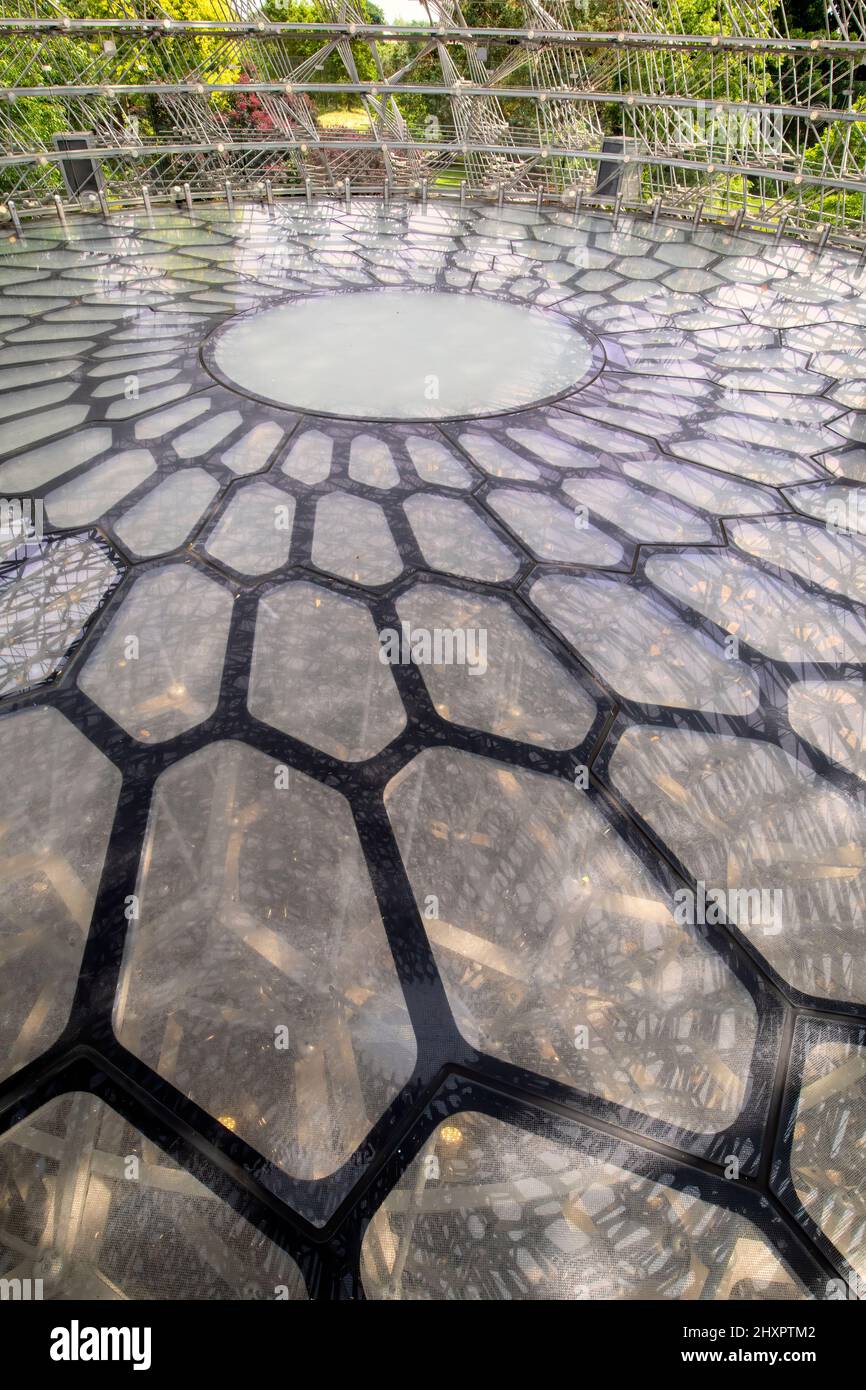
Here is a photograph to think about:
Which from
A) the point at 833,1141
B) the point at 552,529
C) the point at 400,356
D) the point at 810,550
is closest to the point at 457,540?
the point at 552,529

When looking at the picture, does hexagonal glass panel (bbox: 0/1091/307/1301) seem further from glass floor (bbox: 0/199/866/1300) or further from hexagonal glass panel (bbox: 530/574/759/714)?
hexagonal glass panel (bbox: 530/574/759/714)

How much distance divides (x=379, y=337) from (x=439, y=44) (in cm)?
1101

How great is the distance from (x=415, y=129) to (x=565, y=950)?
734 inches

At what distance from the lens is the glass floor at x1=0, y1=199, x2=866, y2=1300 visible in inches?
72.2

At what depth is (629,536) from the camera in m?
4.51

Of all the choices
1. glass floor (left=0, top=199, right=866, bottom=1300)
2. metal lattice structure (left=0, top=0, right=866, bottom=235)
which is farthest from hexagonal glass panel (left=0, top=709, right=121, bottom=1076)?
metal lattice structure (left=0, top=0, right=866, bottom=235)

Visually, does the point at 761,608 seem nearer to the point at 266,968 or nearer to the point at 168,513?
the point at 266,968

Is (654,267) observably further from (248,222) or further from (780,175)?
(248,222)

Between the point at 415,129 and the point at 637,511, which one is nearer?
the point at 637,511

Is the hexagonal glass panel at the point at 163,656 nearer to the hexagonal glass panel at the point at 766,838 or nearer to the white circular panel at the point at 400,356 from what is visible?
the hexagonal glass panel at the point at 766,838

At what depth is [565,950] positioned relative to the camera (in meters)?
2.39

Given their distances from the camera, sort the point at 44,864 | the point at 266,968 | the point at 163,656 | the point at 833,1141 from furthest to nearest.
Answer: the point at 163,656
the point at 44,864
the point at 266,968
the point at 833,1141

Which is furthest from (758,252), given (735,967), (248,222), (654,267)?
(735,967)

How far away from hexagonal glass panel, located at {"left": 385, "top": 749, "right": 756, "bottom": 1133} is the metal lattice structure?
11675 millimetres
